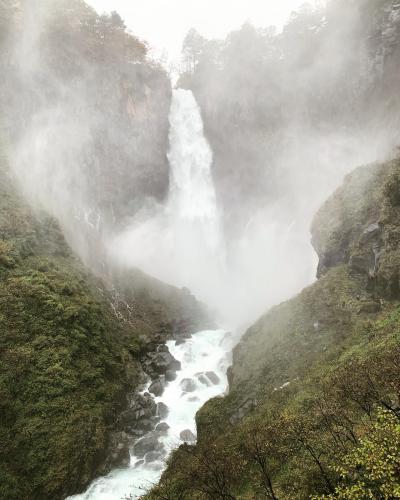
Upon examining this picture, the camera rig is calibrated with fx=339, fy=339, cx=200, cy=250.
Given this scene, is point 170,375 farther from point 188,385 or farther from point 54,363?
point 54,363

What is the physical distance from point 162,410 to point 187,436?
157 inches

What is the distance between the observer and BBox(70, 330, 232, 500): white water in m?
21.7

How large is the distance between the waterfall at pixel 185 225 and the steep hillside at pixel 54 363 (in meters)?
21.6

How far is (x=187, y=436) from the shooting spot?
1027 inches

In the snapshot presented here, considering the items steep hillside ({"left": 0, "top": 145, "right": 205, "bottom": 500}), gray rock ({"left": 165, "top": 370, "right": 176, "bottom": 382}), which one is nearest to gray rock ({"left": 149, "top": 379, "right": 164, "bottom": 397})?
gray rock ({"left": 165, "top": 370, "right": 176, "bottom": 382})

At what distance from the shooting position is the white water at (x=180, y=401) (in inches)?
853

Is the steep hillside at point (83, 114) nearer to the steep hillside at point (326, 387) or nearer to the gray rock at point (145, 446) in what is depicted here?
the gray rock at point (145, 446)

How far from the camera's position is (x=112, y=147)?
57656 millimetres

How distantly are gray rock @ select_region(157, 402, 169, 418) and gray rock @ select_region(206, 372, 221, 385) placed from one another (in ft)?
19.9

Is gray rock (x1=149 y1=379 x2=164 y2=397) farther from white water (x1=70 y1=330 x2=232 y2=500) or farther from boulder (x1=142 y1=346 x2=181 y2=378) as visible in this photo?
boulder (x1=142 y1=346 x2=181 y2=378)

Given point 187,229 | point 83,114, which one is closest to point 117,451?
point 187,229

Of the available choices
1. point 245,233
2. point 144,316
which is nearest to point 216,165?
point 245,233

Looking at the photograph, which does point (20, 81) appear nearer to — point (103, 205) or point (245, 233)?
point (103, 205)

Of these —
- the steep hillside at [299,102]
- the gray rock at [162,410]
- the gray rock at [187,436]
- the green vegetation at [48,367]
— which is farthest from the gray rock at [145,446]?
the steep hillside at [299,102]
